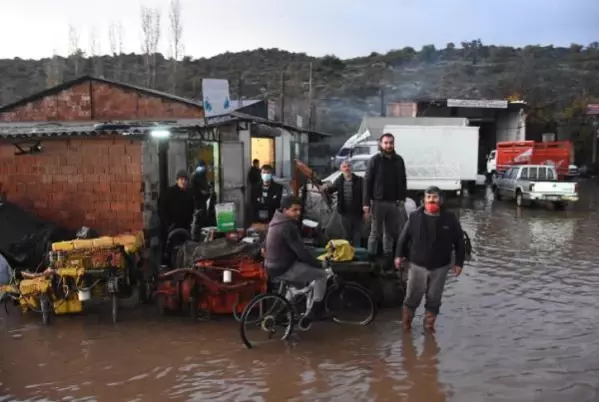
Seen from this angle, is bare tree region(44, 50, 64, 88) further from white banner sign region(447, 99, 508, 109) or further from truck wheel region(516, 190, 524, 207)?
truck wheel region(516, 190, 524, 207)

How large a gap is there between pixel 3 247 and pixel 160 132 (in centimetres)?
303

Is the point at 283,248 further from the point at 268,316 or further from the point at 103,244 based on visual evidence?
the point at 103,244

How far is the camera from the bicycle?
6.65 m

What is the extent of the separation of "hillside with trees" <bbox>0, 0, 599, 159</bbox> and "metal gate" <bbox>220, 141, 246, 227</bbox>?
28665 mm

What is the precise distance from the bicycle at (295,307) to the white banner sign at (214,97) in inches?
192

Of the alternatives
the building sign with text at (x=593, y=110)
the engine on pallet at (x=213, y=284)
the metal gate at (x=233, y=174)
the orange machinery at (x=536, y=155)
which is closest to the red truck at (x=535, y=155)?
the orange machinery at (x=536, y=155)

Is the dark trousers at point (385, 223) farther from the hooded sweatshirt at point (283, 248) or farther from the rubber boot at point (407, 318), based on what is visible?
the hooded sweatshirt at point (283, 248)

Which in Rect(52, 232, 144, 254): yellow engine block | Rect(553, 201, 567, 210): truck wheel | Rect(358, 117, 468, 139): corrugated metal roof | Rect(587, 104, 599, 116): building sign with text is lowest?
Rect(553, 201, 567, 210): truck wheel

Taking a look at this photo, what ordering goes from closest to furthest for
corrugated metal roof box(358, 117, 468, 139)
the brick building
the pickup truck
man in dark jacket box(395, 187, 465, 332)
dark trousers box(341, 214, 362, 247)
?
man in dark jacket box(395, 187, 465, 332) → dark trousers box(341, 214, 362, 247) → the brick building → the pickup truck → corrugated metal roof box(358, 117, 468, 139)

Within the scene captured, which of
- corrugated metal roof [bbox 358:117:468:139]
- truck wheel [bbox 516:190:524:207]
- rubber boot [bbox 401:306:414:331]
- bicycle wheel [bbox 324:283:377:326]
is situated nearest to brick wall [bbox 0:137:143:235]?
bicycle wheel [bbox 324:283:377:326]

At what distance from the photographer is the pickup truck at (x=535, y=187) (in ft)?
65.9

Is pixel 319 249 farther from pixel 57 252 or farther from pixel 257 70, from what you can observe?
pixel 257 70

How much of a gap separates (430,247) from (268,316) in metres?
2.01

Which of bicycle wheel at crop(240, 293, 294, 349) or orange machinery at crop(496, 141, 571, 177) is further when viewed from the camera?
orange machinery at crop(496, 141, 571, 177)
